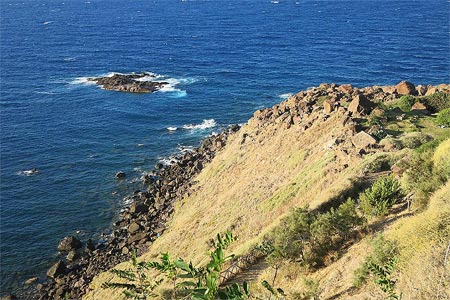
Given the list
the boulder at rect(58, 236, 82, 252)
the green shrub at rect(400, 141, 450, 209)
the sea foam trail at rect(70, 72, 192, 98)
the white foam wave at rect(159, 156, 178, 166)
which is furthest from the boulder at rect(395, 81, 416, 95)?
the sea foam trail at rect(70, 72, 192, 98)

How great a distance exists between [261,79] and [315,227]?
263 ft

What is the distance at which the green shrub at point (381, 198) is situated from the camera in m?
22.6

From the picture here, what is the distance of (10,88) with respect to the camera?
92438 millimetres

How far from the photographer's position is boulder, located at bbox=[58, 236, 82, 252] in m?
43.1

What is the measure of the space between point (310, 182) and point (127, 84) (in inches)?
2792

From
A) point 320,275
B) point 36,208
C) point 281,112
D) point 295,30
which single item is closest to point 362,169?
point 320,275

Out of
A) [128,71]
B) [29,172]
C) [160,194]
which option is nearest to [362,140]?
[160,194]

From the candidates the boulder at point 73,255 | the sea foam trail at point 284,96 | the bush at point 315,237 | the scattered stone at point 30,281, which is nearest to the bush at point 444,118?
the bush at point 315,237

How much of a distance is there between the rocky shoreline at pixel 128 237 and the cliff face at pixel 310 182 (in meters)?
1.61

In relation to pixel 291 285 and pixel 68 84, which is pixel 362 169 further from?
pixel 68 84

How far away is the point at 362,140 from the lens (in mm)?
35906

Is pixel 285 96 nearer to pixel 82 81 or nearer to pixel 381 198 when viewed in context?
pixel 82 81

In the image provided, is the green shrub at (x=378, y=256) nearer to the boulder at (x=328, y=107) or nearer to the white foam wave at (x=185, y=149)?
the boulder at (x=328, y=107)

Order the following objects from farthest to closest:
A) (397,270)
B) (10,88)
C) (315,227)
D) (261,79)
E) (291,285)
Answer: (261,79)
(10,88)
(315,227)
(291,285)
(397,270)
